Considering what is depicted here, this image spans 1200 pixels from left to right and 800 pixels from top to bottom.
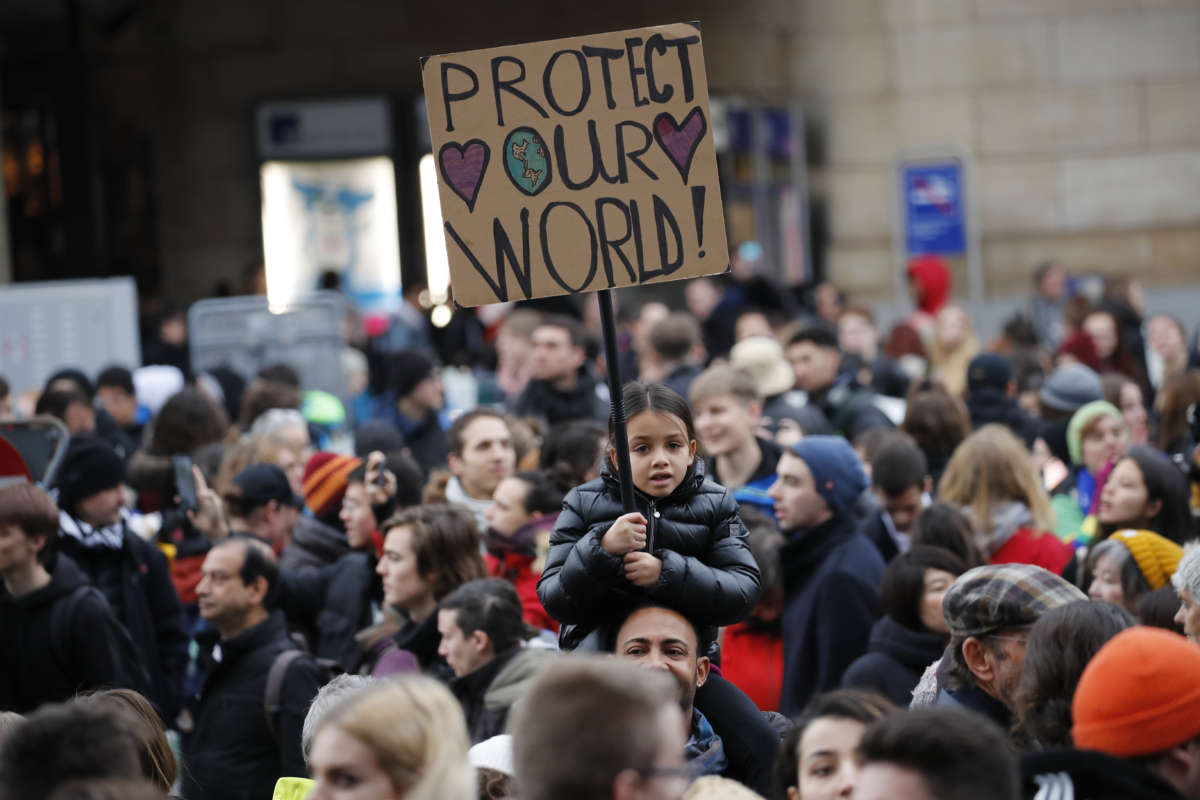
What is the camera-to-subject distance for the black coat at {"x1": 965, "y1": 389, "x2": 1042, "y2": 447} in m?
9.32

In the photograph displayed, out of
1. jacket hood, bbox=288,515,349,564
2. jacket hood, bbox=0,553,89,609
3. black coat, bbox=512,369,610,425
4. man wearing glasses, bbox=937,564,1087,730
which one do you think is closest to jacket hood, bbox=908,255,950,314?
black coat, bbox=512,369,610,425

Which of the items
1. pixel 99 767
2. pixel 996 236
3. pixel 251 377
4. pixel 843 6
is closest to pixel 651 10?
pixel 843 6

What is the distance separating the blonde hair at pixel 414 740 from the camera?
2.97 meters

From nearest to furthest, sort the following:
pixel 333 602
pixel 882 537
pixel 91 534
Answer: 1. pixel 333 602
2. pixel 882 537
3. pixel 91 534

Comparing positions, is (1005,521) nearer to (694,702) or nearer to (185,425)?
(694,702)

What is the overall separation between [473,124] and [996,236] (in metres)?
18.9

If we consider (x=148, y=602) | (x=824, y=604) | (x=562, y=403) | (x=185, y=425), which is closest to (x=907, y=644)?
(x=824, y=604)

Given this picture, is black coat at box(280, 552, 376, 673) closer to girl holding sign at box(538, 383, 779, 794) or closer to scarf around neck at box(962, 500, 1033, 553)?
girl holding sign at box(538, 383, 779, 794)

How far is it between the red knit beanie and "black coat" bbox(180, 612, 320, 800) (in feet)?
9.70

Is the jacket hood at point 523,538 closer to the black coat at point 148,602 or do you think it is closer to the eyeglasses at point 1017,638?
the black coat at point 148,602

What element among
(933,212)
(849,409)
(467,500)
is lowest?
(467,500)

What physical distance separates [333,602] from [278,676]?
3.27ft

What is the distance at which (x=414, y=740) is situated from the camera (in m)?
3.00

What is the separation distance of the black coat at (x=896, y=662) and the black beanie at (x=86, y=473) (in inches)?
132
